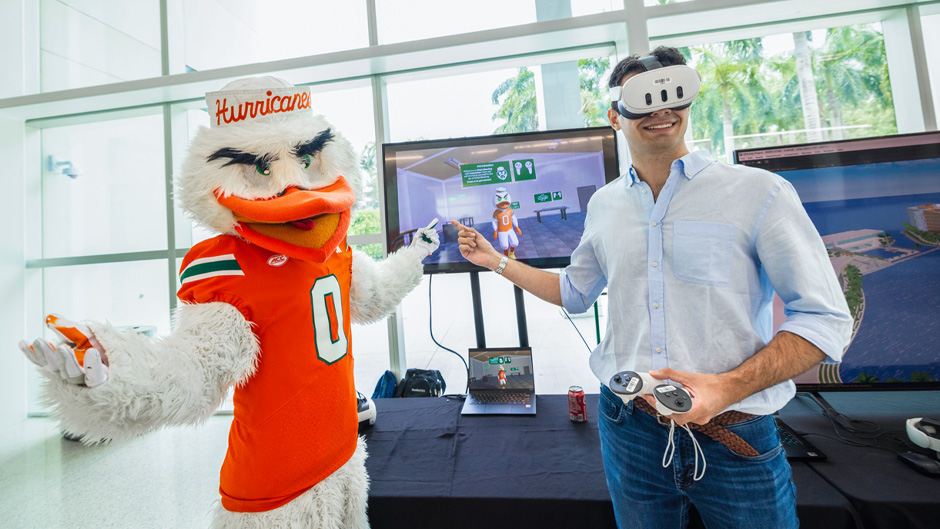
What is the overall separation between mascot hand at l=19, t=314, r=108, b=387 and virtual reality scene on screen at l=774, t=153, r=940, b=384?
6.63 feet

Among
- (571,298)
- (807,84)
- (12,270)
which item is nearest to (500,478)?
(571,298)

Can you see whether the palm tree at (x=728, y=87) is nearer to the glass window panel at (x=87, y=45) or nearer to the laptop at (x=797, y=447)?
the laptop at (x=797, y=447)

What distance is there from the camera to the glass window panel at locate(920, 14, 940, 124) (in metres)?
1.83

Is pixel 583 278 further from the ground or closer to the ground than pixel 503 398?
further from the ground

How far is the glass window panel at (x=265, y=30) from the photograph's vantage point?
227 cm

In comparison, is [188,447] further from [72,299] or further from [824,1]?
[824,1]

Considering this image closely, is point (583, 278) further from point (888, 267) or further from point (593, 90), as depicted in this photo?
point (593, 90)

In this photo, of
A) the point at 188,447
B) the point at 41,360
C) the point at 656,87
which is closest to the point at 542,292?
the point at 656,87

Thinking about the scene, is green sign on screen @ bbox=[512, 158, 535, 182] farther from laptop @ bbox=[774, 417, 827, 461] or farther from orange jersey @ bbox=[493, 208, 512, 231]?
laptop @ bbox=[774, 417, 827, 461]

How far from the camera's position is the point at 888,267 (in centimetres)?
135

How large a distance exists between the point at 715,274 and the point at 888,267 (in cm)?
123

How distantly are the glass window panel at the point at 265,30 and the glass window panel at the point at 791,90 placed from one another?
2189mm

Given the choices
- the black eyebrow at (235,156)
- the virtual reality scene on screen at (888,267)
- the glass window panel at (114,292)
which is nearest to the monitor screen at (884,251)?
the virtual reality scene on screen at (888,267)

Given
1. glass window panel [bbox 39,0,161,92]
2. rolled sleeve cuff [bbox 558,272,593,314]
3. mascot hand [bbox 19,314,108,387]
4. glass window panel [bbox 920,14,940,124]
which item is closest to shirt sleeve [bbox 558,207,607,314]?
rolled sleeve cuff [bbox 558,272,593,314]
